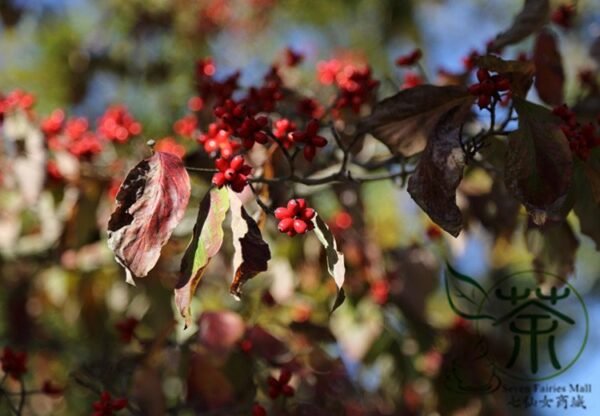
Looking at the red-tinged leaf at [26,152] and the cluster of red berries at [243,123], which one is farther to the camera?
the red-tinged leaf at [26,152]

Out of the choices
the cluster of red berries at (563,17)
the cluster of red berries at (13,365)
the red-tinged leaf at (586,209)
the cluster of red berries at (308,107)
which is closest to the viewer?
the red-tinged leaf at (586,209)

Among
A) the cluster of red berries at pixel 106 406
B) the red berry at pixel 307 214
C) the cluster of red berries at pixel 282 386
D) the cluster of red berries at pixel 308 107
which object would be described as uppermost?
the cluster of red berries at pixel 308 107

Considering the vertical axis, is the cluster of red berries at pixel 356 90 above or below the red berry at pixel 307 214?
above

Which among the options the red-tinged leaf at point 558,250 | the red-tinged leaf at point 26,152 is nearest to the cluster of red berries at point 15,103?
the red-tinged leaf at point 26,152

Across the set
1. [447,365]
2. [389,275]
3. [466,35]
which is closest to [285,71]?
[389,275]

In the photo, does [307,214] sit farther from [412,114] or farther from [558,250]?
[558,250]

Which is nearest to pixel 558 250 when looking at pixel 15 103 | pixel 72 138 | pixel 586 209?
pixel 586 209

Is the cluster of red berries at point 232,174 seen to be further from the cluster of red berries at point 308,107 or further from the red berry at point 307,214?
the cluster of red berries at point 308,107
